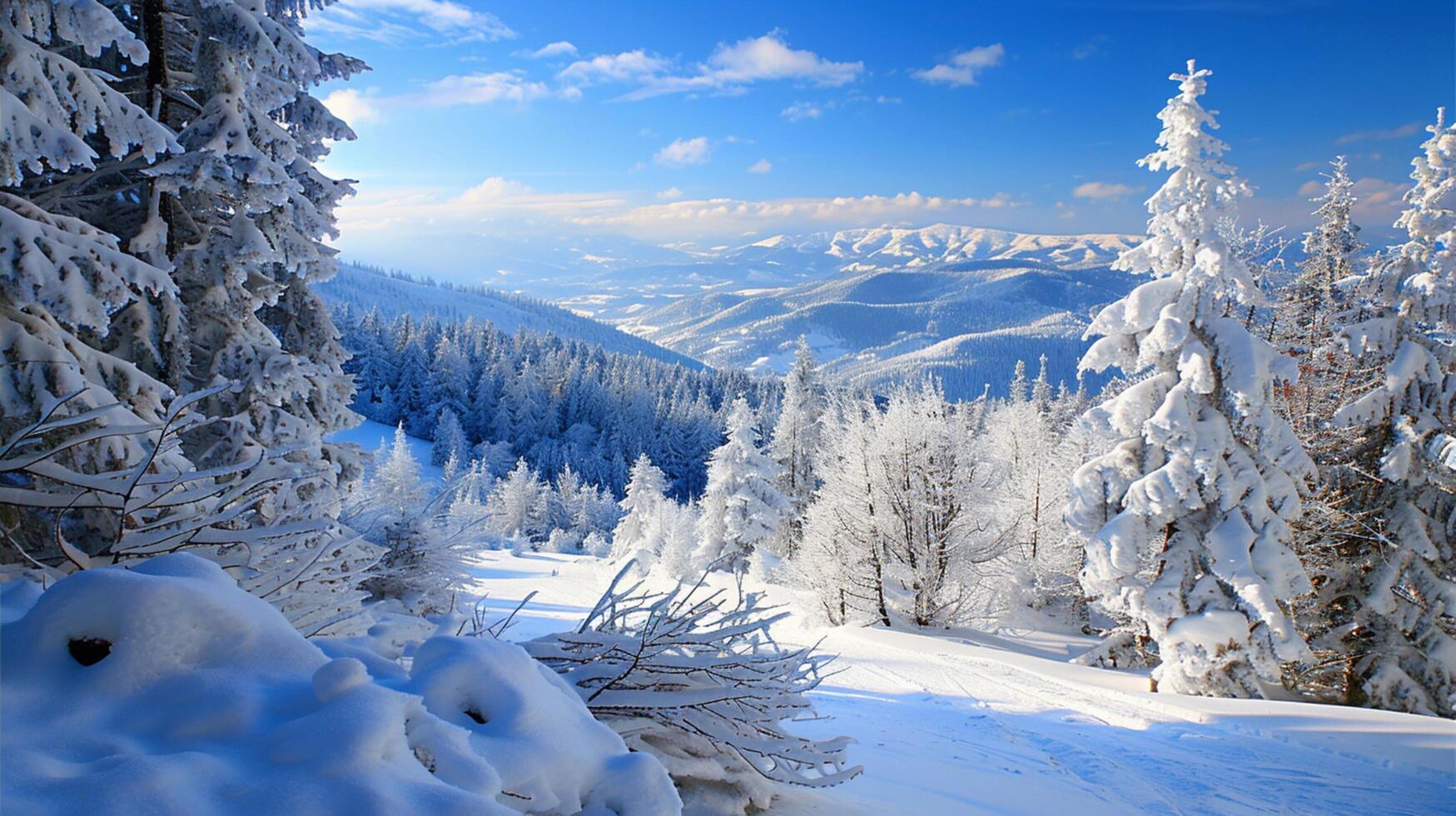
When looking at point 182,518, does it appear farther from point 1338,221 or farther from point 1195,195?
point 1338,221

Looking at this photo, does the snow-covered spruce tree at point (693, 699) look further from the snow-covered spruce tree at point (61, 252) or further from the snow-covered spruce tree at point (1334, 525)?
the snow-covered spruce tree at point (1334, 525)

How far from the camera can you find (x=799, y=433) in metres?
33.9

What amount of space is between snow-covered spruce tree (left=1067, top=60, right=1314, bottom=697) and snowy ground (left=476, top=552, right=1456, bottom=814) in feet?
7.10

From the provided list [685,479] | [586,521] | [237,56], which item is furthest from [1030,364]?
[237,56]

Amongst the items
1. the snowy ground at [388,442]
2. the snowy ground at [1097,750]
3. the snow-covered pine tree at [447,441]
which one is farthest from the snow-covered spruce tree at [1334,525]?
the snow-covered pine tree at [447,441]

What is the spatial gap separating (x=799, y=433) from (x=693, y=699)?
3158 cm

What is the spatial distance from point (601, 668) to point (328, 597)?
44.5 inches

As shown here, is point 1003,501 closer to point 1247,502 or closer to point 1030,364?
point 1247,502

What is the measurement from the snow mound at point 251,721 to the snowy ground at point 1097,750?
1532 millimetres

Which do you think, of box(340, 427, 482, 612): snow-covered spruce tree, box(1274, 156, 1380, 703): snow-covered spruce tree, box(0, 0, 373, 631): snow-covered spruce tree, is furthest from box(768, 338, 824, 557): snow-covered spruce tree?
box(0, 0, 373, 631): snow-covered spruce tree

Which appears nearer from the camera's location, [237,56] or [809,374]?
[237,56]

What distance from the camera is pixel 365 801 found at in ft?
4.32

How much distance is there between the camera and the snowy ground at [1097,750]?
177 inches

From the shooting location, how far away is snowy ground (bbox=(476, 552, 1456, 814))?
449cm
